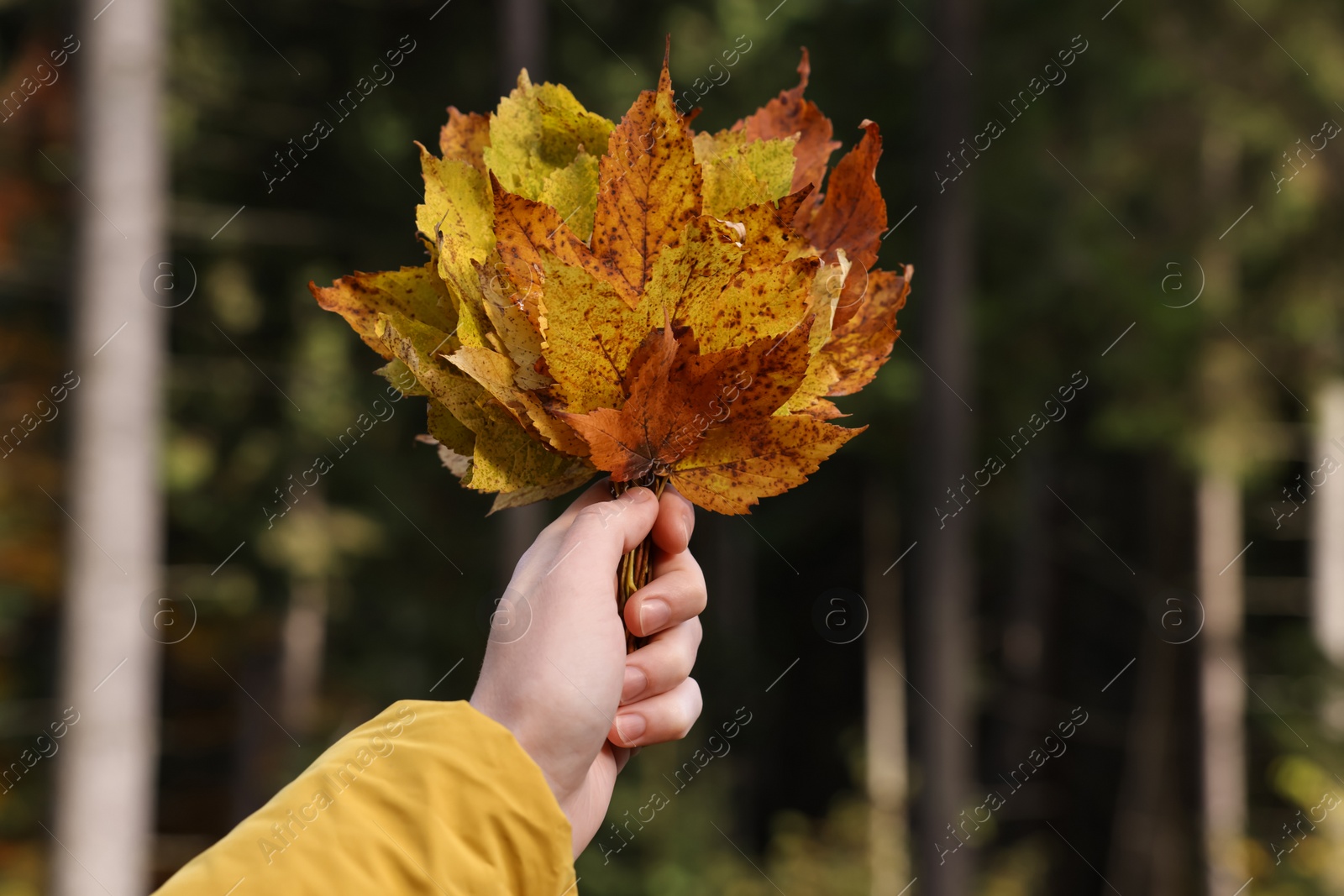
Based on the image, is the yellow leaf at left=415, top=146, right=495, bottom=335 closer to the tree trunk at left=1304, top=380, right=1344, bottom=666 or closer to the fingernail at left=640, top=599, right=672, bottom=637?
the fingernail at left=640, top=599, right=672, bottom=637

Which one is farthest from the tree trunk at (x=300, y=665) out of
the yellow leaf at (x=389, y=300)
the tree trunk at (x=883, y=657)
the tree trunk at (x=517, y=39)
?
the yellow leaf at (x=389, y=300)

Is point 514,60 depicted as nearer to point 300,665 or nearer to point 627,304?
point 627,304

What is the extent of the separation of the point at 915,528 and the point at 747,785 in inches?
260

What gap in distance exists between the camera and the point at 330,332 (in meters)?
8.91

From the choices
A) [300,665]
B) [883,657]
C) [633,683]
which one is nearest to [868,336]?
[633,683]

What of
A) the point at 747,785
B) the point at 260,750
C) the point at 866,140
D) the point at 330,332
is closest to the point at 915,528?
the point at 866,140

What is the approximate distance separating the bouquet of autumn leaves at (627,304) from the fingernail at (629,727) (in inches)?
13.8

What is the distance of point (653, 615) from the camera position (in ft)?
4.31

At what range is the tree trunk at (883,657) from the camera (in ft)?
33.0

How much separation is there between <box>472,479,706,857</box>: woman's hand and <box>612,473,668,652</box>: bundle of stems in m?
0.01

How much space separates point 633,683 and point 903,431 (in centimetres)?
764

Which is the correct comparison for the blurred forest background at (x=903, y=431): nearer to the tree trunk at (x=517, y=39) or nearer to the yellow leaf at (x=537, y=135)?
the tree trunk at (x=517, y=39)

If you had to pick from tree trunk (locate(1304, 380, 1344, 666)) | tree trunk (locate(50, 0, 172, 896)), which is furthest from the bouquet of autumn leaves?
tree trunk (locate(1304, 380, 1344, 666))

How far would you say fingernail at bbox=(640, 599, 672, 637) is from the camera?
1300mm
